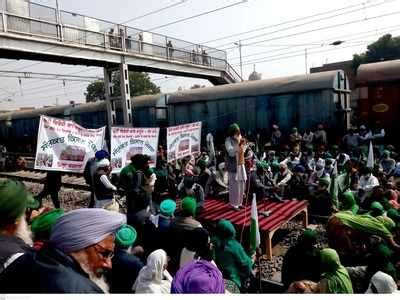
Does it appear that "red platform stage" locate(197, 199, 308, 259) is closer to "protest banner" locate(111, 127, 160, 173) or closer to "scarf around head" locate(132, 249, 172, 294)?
"protest banner" locate(111, 127, 160, 173)

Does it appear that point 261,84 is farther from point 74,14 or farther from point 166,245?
point 166,245

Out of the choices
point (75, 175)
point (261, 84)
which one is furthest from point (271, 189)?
point (75, 175)

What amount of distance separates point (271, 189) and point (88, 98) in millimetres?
47564

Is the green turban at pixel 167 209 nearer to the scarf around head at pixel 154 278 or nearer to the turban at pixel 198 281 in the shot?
the scarf around head at pixel 154 278

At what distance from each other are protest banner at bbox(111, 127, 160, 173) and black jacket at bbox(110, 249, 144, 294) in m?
3.80

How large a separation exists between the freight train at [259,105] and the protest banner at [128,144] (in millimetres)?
7210

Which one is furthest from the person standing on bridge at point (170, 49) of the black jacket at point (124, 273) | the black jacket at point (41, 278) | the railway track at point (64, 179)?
the black jacket at point (41, 278)

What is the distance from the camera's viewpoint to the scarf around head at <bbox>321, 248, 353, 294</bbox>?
2.48 meters

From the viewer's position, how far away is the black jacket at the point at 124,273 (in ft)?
9.62

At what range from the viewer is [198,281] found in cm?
208

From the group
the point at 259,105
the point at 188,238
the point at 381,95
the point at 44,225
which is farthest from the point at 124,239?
the point at 259,105

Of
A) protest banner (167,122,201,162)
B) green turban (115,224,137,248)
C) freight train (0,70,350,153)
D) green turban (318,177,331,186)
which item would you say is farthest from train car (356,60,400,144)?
green turban (115,224,137,248)

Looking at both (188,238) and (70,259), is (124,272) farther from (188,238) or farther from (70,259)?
(70,259)

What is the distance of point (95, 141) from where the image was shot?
6.61 m
